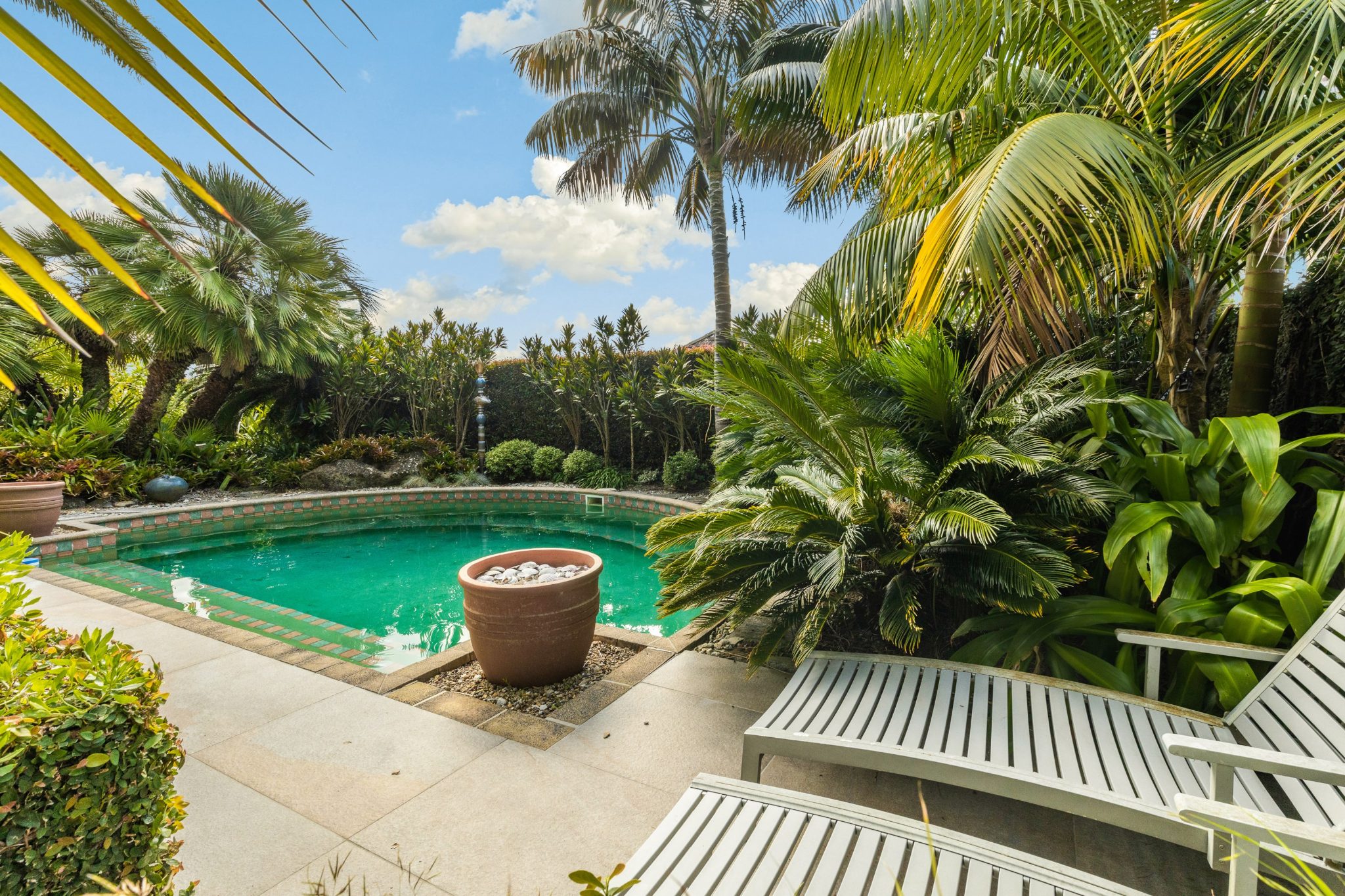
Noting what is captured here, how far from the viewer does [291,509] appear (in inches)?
387

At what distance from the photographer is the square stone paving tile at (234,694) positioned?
2838 mm

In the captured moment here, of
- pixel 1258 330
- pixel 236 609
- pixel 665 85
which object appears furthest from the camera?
pixel 665 85

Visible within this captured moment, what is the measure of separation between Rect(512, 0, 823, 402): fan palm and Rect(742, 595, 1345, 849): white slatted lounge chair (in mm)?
7336

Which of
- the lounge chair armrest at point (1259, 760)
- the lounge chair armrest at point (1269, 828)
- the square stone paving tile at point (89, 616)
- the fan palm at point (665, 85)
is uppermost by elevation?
the fan palm at point (665, 85)

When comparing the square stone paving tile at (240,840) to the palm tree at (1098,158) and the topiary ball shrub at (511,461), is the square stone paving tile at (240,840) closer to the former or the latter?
the palm tree at (1098,158)

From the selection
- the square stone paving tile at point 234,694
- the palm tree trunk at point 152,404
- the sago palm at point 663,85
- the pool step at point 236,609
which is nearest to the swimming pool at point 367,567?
the pool step at point 236,609

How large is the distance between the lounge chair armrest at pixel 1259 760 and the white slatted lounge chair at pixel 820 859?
36 cm

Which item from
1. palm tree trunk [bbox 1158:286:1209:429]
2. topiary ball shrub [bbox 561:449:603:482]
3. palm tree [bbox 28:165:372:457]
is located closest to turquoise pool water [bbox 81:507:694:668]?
topiary ball shrub [bbox 561:449:603:482]

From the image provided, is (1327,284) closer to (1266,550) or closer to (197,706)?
(1266,550)

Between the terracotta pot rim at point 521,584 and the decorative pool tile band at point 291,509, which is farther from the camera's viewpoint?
the decorative pool tile band at point 291,509

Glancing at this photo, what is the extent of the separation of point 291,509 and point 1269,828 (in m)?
→ 11.1

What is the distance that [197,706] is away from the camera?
3.01m

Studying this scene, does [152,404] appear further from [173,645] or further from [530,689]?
[530,689]

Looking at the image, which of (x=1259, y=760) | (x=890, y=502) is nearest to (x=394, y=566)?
(x=890, y=502)
